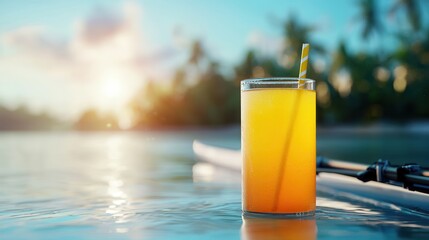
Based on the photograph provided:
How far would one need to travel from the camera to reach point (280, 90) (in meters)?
Result: 3.03

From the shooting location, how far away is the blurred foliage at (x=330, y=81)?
38812 millimetres

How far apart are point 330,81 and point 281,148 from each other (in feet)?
135

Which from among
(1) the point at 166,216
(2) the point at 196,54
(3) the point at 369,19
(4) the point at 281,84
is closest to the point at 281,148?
(4) the point at 281,84

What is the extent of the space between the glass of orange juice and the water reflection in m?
0.12

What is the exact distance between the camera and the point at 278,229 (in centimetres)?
268

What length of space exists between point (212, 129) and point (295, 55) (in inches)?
296

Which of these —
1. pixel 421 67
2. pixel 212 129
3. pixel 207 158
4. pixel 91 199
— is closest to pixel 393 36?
pixel 421 67

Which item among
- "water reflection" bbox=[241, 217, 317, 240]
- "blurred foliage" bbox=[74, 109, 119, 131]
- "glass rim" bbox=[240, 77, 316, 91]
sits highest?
"blurred foliage" bbox=[74, 109, 119, 131]

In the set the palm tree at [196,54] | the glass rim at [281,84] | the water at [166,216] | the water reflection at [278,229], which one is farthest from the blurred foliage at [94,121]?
the water reflection at [278,229]

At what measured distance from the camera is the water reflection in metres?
2.52

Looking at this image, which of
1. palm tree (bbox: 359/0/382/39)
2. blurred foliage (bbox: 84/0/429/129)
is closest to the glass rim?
blurred foliage (bbox: 84/0/429/129)

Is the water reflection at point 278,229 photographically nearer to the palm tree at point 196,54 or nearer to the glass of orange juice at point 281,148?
the glass of orange juice at point 281,148

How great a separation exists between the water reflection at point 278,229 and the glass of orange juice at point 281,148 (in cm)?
12

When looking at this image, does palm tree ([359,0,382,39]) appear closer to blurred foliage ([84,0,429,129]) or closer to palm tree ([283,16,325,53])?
blurred foliage ([84,0,429,129])
